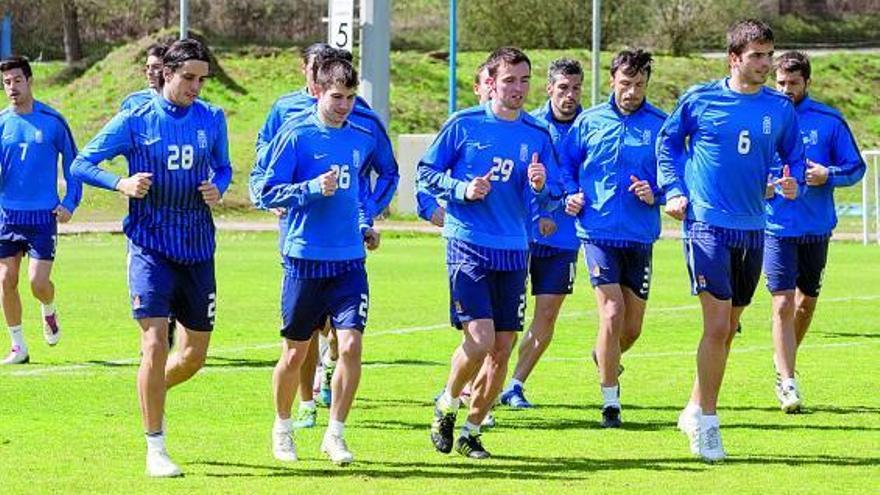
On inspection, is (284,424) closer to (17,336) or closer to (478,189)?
(478,189)

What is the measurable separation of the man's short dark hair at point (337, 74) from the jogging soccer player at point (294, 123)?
161 millimetres

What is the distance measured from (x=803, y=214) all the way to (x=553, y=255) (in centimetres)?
198

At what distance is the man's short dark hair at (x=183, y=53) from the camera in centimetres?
1113

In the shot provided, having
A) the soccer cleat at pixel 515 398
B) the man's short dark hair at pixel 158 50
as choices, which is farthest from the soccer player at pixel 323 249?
the soccer cleat at pixel 515 398

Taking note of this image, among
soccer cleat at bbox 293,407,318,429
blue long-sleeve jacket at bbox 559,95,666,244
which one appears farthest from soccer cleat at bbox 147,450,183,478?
blue long-sleeve jacket at bbox 559,95,666,244

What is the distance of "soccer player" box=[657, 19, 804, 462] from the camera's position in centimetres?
1194

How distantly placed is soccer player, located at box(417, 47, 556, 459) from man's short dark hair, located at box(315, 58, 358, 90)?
0.82m

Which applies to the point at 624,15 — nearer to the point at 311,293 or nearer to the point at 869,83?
the point at 869,83

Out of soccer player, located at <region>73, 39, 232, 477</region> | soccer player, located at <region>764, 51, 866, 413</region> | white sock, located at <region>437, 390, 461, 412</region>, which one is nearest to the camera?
soccer player, located at <region>73, 39, 232, 477</region>

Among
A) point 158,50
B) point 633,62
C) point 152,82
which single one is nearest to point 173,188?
point 152,82

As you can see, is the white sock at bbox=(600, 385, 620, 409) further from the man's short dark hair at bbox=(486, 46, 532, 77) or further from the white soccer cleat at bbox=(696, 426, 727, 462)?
the man's short dark hair at bbox=(486, 46, 532, 77)

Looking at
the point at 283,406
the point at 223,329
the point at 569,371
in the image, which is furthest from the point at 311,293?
the point at 223,329

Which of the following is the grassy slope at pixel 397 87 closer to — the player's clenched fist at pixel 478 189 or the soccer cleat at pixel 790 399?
the soccer cleat at pixel 790 399

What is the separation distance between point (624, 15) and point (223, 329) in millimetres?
51425
